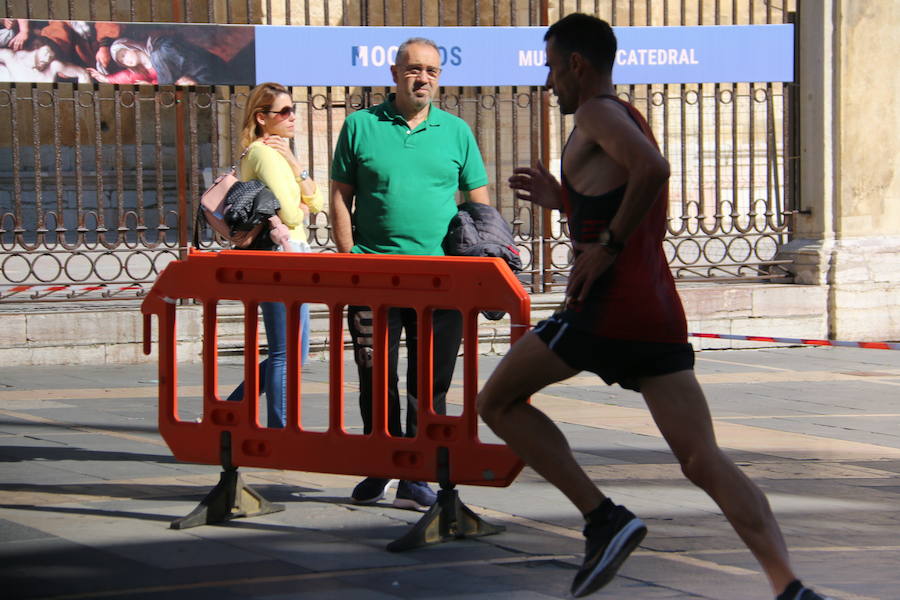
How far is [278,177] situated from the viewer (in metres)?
6.69

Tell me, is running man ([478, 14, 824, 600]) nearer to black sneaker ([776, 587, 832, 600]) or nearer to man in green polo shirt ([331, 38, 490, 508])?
black sneaker ([776, 587, 832, 600])

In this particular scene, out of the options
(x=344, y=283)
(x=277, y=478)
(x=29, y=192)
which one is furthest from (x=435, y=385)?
(x=29, y=192)

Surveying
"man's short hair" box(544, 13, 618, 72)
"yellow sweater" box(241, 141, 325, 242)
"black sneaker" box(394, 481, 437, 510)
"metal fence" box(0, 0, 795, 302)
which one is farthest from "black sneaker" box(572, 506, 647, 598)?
"metal fence" box(0, 0, 795, 302)

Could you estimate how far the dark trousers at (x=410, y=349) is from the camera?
5645 mm

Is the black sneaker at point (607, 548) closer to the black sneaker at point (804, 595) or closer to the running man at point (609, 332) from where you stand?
the running man at point (609, 332)

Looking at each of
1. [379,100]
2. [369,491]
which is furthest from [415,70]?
[379,100]

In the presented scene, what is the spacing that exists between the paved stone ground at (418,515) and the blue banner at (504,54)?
323cm

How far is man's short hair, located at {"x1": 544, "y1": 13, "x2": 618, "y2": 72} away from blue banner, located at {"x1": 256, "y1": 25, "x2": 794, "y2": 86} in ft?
23.2

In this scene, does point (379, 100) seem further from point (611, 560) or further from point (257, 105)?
point (611, 560)

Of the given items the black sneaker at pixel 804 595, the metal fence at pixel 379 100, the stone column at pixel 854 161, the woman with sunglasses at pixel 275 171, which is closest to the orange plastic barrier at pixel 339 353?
the woman with sunglasses at pixel 275 171

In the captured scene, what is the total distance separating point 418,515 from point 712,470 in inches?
72.5

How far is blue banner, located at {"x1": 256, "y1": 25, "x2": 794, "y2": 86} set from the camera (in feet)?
36.8

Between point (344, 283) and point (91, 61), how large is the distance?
6.13m

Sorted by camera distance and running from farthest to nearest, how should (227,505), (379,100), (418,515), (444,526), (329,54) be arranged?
1. (379,100)
2. (329,54)
3. (418,515)
4. (227,505)
5. (444,526)
